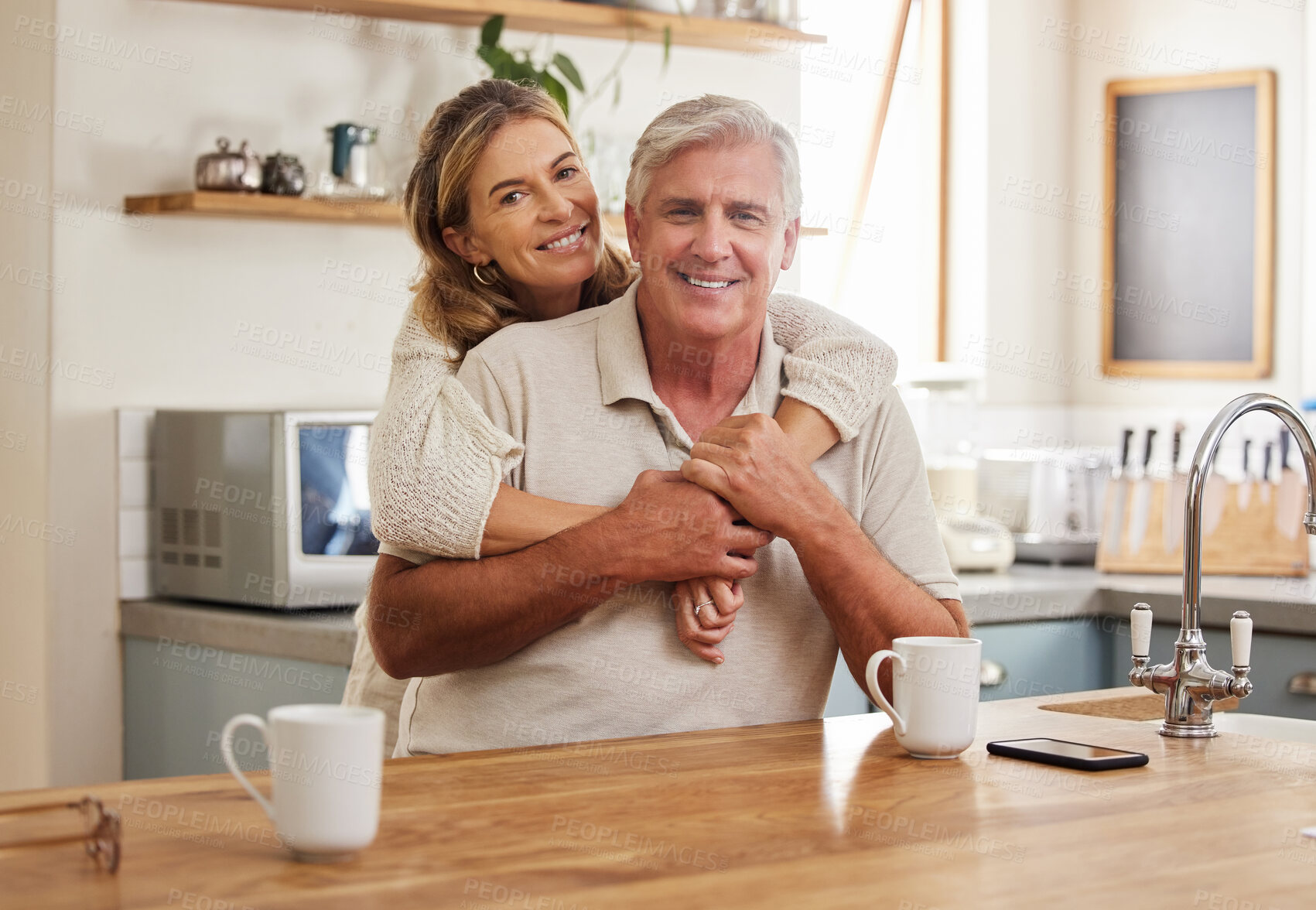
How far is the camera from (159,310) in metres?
2.72

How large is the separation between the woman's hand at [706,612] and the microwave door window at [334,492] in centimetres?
119

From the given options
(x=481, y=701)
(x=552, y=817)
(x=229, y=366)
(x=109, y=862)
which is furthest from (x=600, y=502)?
(x=229, y=366)

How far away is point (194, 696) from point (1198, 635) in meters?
1.79

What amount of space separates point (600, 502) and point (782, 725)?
31cm

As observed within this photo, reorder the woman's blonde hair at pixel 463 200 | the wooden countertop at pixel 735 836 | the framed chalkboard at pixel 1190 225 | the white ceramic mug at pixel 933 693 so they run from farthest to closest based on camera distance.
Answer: the framed chalkboard at pixel 1190 225
the woman's blonde hair at pixel 463 200
the white ceramic mug at pixel 933 693
the wooden countertop at pixel 735 836

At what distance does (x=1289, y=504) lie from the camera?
3170 mm

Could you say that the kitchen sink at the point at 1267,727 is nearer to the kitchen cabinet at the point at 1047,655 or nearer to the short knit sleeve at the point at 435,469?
the kitchen cabinet at the point at 1047,655

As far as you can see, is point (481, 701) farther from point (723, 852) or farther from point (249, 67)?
point (249, 67)

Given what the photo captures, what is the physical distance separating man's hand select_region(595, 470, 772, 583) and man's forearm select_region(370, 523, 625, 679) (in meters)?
0.03

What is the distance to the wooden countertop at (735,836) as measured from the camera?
3.11 feet

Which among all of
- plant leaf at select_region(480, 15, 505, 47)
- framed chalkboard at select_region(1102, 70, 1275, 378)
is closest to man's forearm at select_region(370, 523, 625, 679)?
plant leaf at select_region(480, 15, 505, 47)

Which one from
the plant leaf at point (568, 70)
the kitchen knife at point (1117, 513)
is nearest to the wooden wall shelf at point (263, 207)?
the plant leaf at point (568, 70)

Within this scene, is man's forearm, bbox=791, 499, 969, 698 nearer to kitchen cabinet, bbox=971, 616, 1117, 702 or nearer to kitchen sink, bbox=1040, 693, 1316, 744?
kitchen sink, bbox=1040, 693, 1316, 744

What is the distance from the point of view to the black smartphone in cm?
136
